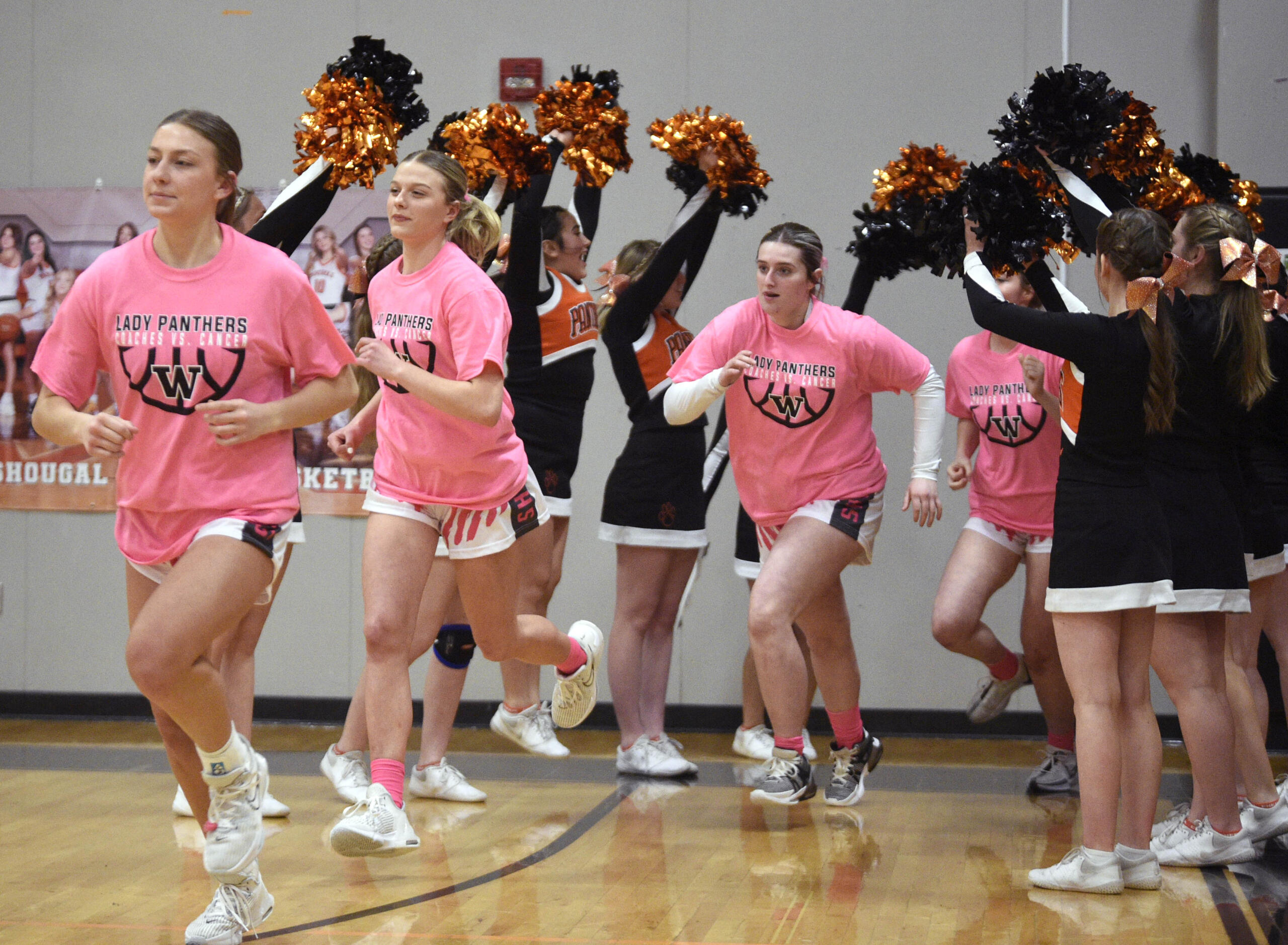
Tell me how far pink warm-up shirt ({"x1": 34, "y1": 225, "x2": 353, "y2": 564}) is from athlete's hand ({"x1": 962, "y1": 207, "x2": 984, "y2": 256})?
5.86 feet

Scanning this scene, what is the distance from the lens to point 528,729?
4.80m

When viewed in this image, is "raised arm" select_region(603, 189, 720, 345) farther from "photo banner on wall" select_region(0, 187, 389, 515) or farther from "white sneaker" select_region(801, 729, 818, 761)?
"photo banner on wall" select_region(0, 187, 389, 515)

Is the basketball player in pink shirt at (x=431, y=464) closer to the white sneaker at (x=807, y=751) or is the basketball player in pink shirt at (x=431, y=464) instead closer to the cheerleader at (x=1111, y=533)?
the white sneaker at (x=807, y=751)

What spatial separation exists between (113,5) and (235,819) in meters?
5.16

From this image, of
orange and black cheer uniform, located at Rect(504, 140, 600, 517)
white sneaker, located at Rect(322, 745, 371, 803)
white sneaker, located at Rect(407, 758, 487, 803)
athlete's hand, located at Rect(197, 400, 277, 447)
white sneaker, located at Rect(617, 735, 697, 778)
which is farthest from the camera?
white sneaker, located at Rect(617, 735, 697, 778)

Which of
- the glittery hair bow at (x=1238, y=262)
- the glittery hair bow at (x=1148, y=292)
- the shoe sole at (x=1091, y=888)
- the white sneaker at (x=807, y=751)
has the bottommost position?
the shoe sole at (x=1091, y=888)

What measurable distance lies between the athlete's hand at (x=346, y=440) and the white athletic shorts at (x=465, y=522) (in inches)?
14.4

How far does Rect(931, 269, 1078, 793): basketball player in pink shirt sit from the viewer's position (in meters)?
4.81

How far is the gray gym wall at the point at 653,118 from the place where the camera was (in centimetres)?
623

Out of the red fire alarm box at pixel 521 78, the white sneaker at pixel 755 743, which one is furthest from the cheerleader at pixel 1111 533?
the red fire alarm box at pixel 521 78

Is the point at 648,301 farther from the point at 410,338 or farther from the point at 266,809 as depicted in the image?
the point at 266,809

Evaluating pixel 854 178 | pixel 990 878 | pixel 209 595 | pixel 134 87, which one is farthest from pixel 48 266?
pixel 990 878

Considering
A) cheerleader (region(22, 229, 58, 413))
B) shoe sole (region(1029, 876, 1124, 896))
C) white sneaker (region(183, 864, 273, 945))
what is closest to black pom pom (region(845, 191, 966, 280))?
shoe sole (region(1029, 876, 1124, 896))

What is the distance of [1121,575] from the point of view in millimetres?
3373
